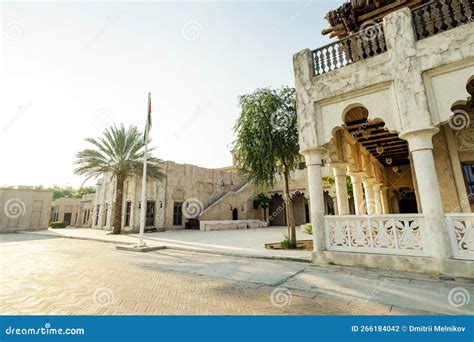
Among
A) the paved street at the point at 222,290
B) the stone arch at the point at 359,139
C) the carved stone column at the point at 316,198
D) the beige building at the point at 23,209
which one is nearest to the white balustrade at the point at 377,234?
the carved stone column at the point at 316,198

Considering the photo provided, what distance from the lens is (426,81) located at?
6.26 m

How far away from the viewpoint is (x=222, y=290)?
4805 millimetres

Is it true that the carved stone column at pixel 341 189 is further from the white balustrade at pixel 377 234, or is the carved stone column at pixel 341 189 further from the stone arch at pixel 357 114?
the white balustrade at pixel 377 234

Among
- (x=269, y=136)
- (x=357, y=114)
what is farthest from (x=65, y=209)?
(x=357, y=114)

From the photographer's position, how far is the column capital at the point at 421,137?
5.99 meters

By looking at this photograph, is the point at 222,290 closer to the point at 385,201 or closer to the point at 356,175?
the point at 356,175

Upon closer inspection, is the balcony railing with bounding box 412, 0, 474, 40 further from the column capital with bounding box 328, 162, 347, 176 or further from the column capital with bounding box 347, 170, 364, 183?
the column capital with bounding box 347, 170, 364, 183

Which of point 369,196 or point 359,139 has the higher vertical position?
point 359,139

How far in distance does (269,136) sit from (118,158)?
48.1 ft

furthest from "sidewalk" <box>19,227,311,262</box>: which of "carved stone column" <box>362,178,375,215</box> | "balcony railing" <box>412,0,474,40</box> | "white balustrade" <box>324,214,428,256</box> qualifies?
"balcony railing" <box>412,0,474,40</box>

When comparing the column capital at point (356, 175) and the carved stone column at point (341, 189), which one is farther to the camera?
the column capital at point (356, 175)

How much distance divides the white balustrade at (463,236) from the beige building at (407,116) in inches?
0.7

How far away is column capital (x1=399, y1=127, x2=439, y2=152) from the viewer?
5.99 meters
